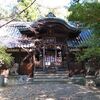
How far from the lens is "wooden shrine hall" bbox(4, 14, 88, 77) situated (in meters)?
22.9

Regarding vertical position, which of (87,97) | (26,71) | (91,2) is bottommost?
(87,97)

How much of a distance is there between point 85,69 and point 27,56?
4353 millimetres

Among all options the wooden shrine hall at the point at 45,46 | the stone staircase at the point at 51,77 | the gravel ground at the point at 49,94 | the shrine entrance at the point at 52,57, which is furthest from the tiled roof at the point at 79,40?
the gravel ground at the point at 49,94

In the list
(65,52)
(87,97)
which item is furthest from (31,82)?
(87,97)

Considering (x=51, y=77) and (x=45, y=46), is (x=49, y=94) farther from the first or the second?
(x=45, y=46)

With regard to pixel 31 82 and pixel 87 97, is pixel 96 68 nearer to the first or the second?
pixel 31 82

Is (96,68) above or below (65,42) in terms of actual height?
below

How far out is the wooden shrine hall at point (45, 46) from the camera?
22859mm

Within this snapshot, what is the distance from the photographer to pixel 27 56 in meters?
23.1

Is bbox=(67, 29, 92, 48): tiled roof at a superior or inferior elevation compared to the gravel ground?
superior

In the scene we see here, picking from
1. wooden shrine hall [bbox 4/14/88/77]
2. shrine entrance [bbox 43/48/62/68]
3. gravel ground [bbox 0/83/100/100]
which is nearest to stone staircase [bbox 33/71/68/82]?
wooden shrine hall [bbox 4/14/88/77]

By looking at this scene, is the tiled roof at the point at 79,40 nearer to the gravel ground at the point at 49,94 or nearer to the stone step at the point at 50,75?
the stone step at the point at 50,75

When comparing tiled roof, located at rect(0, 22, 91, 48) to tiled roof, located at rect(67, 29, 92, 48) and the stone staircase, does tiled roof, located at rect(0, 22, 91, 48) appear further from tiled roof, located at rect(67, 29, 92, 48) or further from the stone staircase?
the stone staircase

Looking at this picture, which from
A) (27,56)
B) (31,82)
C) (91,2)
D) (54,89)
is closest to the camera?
(91,2)
